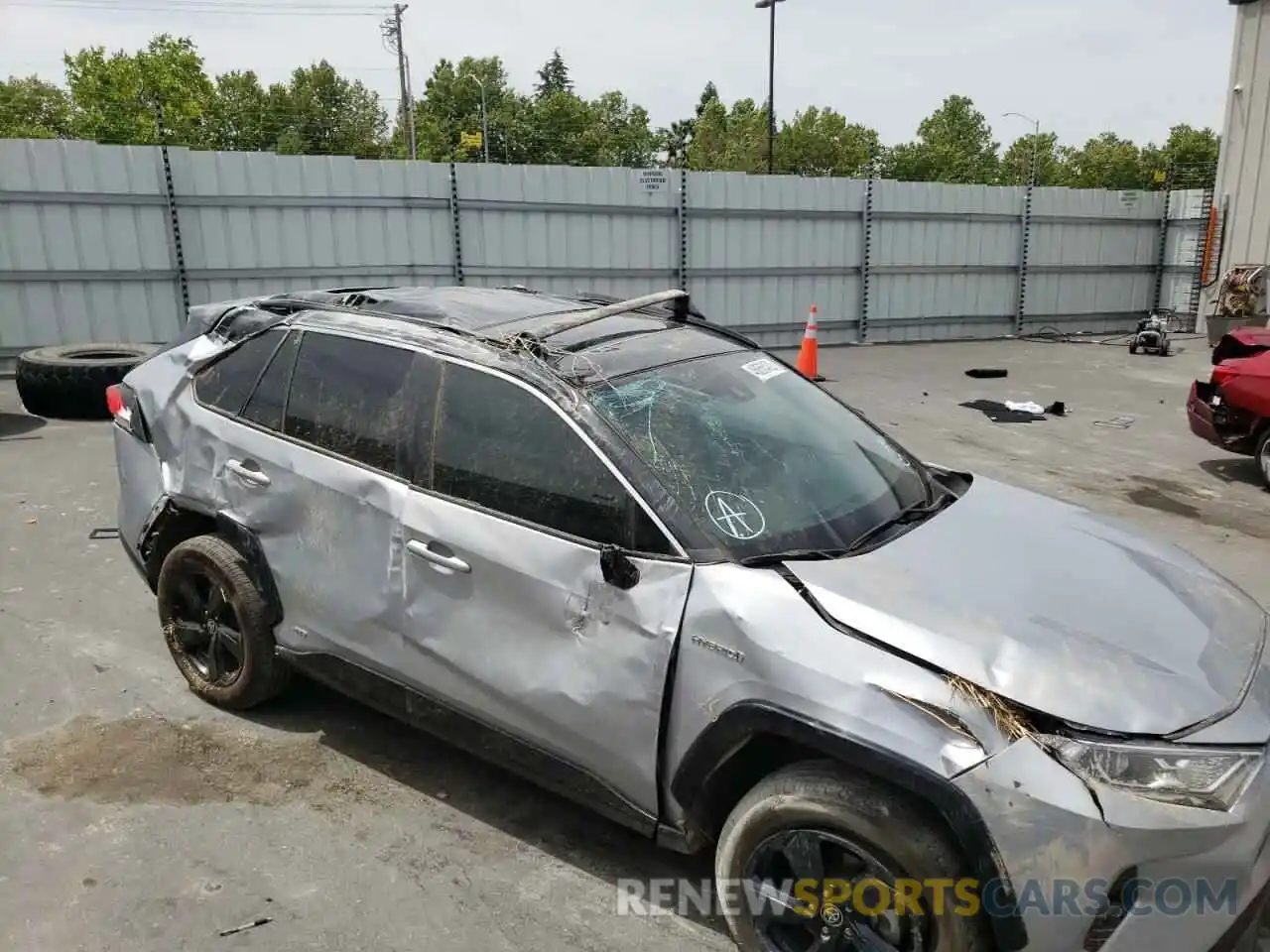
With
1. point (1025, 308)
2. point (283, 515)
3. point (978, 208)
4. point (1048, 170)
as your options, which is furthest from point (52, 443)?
point (1048, 170)

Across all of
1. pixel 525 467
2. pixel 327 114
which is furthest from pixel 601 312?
pixel 327 114

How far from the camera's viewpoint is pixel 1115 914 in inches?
Answer: 76.9

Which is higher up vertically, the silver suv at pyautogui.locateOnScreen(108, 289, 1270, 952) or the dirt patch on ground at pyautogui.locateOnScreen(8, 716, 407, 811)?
the silver suv at pyautogui.locateOnScreen(108, 289, 1270, 952)

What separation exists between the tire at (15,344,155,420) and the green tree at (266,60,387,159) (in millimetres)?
59637

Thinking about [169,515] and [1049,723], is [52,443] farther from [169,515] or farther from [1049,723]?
[1049,723]

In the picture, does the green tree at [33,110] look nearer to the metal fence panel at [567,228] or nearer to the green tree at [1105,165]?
the metal fence panel at [567,228]

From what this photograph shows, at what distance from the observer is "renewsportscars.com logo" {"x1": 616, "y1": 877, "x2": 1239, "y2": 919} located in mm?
1937

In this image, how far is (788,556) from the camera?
99.6 inches

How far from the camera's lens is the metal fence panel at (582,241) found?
1109 centimetres

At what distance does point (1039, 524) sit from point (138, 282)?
Result: 11583mm

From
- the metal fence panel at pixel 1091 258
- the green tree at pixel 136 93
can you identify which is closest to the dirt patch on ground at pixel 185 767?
the metal fence panel at pixel 1091 258

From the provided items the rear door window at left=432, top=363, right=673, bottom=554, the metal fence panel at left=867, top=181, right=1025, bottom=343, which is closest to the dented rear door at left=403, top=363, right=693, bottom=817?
the rear door window at left=432, top=363, right=673, bottom=554

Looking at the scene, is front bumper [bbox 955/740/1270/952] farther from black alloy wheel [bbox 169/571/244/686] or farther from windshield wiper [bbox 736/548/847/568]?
black alloy wheel [bbox 169/571/244/686]

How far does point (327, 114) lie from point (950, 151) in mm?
48154
